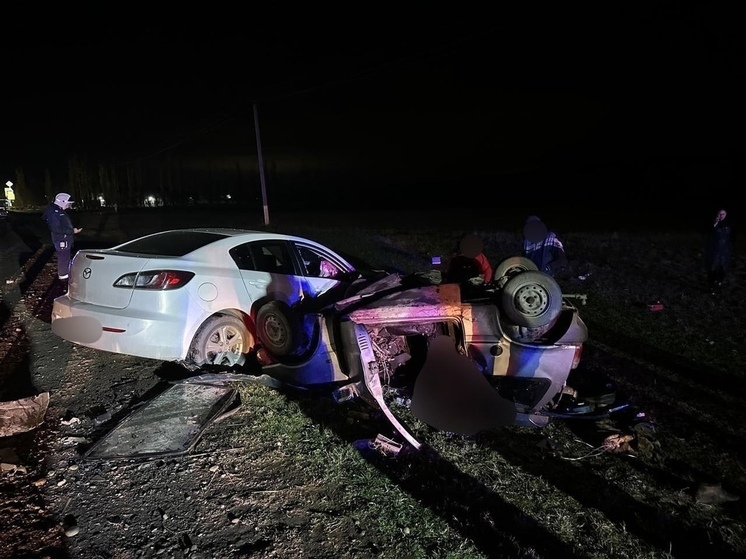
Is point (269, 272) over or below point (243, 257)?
below

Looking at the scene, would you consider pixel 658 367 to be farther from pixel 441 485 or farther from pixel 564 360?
pixel 441 485

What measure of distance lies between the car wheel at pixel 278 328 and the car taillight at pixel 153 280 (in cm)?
79

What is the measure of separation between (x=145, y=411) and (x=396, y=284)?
2395 millimetres

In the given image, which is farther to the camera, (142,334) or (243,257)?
(243,257)

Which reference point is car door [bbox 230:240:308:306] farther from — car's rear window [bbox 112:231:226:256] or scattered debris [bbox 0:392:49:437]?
scattered debris [bbox 0:392:49:437]

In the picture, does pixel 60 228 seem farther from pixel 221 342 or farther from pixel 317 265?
pixel 221 342

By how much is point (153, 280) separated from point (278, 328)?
3.88 feet

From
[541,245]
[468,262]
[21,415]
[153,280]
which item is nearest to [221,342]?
[153,280]

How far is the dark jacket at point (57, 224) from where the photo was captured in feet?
29.1

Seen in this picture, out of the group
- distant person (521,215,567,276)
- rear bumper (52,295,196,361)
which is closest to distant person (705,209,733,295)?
distant person (521,215,567,276)

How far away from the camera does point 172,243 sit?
505 cm

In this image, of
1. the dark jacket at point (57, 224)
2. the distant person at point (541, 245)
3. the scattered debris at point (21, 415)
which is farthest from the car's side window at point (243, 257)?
the dark jacket at point (57, 224)

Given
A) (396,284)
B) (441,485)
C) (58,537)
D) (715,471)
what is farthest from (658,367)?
(58,537)

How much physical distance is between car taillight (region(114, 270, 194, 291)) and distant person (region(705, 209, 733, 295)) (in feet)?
31.7
